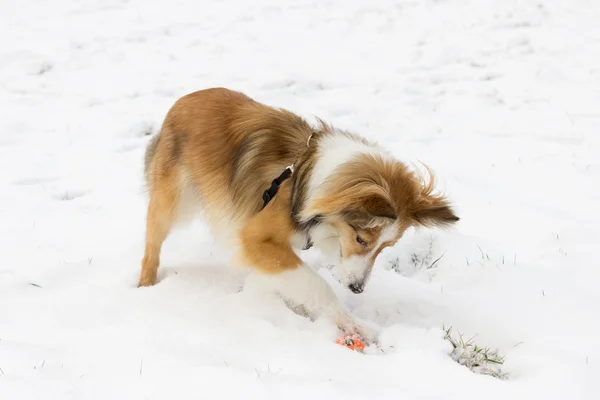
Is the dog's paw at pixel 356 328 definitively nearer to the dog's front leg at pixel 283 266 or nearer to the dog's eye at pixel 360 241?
the dog's front leg at pixel 283 266

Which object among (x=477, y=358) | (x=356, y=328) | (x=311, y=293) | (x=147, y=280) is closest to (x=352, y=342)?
(x=356, y=328)

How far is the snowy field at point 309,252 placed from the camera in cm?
294

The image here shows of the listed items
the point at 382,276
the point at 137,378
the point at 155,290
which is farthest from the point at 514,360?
the point at 155,290

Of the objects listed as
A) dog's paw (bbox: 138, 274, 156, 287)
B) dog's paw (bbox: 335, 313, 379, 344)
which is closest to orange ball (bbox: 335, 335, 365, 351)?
dog's paw (bbox: 335, 313, 379, 344)

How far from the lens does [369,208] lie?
123 inches

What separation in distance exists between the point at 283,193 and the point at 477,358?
152 cm

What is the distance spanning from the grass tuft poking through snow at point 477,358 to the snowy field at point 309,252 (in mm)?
63

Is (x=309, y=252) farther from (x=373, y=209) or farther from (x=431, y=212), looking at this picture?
(x=373, y=209)

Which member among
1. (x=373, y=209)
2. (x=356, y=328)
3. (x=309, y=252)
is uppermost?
(x=373, y=209)

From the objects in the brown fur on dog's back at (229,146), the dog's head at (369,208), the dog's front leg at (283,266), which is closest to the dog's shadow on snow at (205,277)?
the dog's front leg at (283,266)

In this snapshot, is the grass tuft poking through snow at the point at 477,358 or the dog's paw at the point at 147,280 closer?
the grass tuft poking through snow at the point at 477,358

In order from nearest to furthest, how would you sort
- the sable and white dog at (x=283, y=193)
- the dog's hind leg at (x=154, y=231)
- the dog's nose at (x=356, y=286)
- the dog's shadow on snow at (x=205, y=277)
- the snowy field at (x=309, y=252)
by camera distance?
the snowy field at (x=309, y=252)
the sable and white dog at (x=283, y=193)
the dog's nose at (x=356, y=286)
the dog's shadow on snow at (x=205, y=277)
the dog's hind leg at (x=154, y=231)

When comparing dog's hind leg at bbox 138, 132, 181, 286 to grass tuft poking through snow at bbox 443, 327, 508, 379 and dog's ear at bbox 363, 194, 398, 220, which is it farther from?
grass tuft poking through snow at bbox 443, 327, 508, 379

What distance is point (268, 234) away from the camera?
3.66 m
